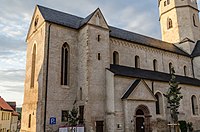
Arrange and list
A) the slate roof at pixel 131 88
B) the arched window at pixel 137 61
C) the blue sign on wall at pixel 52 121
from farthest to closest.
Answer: the arched window at pixel 137 61 < the slate roof at pixel 131 88 < the blue sign on wall at pixel 52 121

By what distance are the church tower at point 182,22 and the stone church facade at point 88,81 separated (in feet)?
45.8

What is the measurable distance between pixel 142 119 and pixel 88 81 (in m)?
7.57

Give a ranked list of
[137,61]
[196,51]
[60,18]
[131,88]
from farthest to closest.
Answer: [196,51] < [137,61] < [60,18] < [131,88]

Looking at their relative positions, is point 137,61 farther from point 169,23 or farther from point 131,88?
point 169,23

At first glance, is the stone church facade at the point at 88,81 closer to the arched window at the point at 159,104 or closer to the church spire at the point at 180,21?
the arched window at the point at 159,104

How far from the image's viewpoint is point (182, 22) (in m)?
39.2

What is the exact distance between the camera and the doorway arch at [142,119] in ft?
73.5

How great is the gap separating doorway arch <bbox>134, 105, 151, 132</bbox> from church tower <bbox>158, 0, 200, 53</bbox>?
19.9 metres

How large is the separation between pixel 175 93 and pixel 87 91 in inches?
382

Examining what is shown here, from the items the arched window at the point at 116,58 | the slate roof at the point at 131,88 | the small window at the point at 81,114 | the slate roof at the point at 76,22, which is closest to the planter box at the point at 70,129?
the small window at the point at 81,114

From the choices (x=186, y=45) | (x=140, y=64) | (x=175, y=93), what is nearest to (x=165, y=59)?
(x=140, y=64)

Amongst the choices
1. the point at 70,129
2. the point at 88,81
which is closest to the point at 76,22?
the point at 88,81

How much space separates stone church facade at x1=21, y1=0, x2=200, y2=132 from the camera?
21203mm

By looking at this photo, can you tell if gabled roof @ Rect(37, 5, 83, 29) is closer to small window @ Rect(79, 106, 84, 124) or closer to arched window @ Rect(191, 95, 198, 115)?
small window @ Rect(79, 106, 84, 124)
